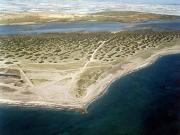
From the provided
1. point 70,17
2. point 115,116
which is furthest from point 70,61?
point 70,17

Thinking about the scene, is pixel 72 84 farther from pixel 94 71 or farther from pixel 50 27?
pixel 50 27

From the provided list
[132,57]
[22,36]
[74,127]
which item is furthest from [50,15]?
[74,127]

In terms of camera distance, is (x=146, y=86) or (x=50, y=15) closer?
(x=146, y=86)

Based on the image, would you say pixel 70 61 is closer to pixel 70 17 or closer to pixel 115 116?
pixel 115 116

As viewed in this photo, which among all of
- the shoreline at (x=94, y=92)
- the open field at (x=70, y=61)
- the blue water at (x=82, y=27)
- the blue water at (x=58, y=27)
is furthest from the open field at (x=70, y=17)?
the shoreline at (x=94, y=92)

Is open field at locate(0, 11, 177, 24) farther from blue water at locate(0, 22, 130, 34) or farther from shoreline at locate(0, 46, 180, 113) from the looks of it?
shoreline at locate(0, 46, 180, 113)

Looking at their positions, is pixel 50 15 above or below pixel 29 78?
above
